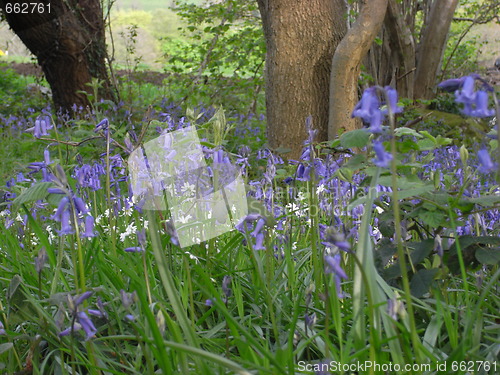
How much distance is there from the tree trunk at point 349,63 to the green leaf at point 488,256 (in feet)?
11.0

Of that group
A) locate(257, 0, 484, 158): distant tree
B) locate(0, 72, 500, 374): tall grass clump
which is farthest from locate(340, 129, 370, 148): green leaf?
locate(257, 0, 484, 158): distant tree

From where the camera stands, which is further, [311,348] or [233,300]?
[233,300]

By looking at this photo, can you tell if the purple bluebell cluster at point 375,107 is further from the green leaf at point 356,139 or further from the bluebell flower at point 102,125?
the bluebell flower at point 102,125

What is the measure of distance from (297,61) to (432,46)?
516cm

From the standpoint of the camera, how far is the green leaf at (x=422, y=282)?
1.66m

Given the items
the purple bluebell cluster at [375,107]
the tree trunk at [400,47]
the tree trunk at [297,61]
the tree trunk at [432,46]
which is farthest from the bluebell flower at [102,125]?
the tree trunk at [432,46]

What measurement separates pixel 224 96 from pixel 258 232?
7339 mm

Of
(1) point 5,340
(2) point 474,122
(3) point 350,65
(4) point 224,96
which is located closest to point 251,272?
(1) point 5,340

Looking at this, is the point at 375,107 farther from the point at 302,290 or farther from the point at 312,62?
the point at 312,62

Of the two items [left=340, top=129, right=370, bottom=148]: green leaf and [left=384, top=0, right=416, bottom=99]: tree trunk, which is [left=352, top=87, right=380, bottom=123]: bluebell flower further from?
[left=384, top=0, right=416, bottom=99]: tree trunk

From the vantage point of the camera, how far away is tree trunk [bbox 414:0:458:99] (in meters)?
9.25

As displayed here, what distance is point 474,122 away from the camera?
57.7 inches

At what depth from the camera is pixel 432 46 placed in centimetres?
956

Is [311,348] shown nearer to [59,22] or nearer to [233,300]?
[233,300]
